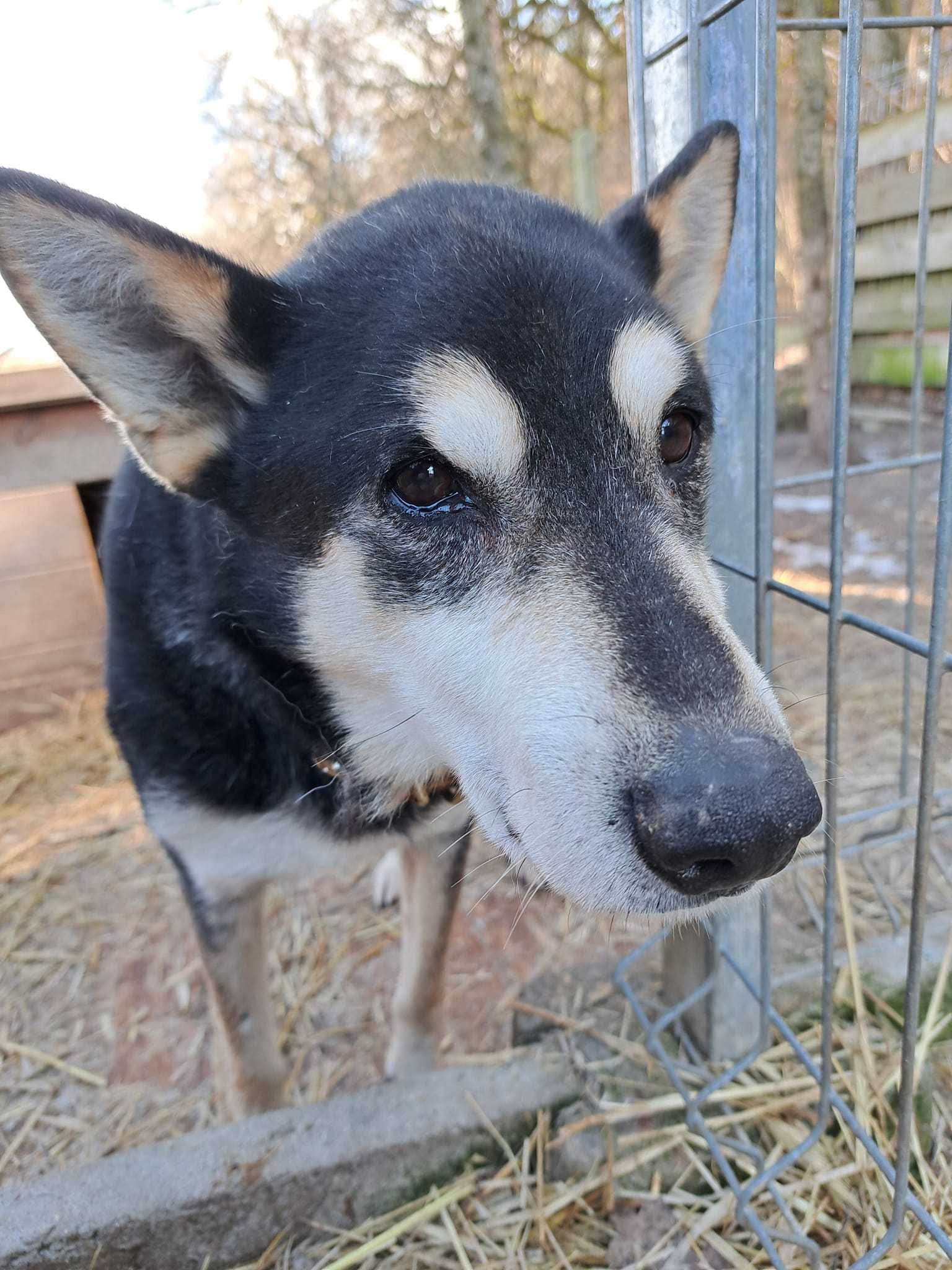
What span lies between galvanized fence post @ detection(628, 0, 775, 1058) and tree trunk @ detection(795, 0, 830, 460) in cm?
544

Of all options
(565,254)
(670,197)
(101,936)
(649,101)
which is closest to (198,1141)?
(101,936)

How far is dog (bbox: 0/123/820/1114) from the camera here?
1.05 meters

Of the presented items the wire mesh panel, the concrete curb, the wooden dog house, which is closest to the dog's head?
the wire mesh panel

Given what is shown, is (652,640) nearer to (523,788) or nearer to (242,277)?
(523,788)

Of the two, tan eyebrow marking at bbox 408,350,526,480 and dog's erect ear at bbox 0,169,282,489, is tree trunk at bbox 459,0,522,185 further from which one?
tan eyebrow marking at bbox 408,350,526,480

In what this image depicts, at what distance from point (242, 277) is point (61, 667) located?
3649mm

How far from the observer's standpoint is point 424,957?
7.05ft

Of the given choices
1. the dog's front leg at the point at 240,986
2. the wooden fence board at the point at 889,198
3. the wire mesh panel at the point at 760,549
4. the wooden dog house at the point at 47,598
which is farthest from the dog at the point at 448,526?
the wooden fence board at the point at 889,198

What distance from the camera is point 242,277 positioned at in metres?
1.37

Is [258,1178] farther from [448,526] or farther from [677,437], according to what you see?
[677,437]

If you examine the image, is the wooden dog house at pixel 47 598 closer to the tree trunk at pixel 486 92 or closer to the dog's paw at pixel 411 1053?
the dog's paw at pixel 411 1053

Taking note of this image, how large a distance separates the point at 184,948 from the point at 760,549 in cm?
231

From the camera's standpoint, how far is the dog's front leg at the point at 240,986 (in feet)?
6.29

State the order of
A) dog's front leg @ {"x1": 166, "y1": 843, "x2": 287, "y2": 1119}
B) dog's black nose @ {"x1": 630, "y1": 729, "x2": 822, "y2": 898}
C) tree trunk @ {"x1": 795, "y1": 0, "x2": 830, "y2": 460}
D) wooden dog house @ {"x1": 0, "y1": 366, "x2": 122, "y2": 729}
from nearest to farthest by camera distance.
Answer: dog's black nose @ {"x1": 630, "y1": 729, "x2": 822, "y2": 898} → dog's front leg @ {"x1": 166, "y1": 843, "x2": 287, "y2": 1119} → wooden dog house @ {"x1": 0, "y1": 366, "x2": 122, "y2": 729} → tree trunk @ {"x1": 795, "y1": 0, "x2": 830, "y2": 460}
